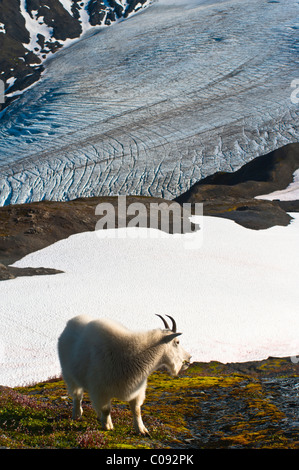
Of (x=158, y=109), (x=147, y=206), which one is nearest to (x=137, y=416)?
(x=147, y=206)

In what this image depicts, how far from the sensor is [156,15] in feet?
391

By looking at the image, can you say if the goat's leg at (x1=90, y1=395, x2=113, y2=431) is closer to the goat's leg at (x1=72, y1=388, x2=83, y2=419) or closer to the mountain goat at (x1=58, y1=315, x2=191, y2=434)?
the mountain goat at (x1=58, y1=315, x2=191, y2=434)

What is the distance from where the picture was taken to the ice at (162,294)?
52.6 feet

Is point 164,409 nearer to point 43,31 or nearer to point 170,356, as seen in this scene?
point 170,356

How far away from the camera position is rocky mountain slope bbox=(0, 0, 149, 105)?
118 metres

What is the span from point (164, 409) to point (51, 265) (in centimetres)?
1500

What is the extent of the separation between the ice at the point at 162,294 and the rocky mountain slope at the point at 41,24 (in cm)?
9566

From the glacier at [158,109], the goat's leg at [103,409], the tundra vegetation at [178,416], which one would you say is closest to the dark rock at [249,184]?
the glacier at [158,109]

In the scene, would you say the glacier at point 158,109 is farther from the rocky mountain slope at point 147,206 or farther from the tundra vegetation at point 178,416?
the tundra vegetation at point 178,416

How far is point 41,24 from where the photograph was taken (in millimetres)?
132500

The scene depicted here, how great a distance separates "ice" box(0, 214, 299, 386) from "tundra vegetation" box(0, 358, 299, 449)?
2591 mm

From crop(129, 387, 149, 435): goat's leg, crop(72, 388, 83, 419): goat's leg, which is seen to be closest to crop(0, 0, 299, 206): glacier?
crop(72, 388, 83, 419): goat's leg

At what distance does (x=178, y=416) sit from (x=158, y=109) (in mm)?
75046

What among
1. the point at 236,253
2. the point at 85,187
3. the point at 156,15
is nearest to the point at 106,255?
the point at 236,253
